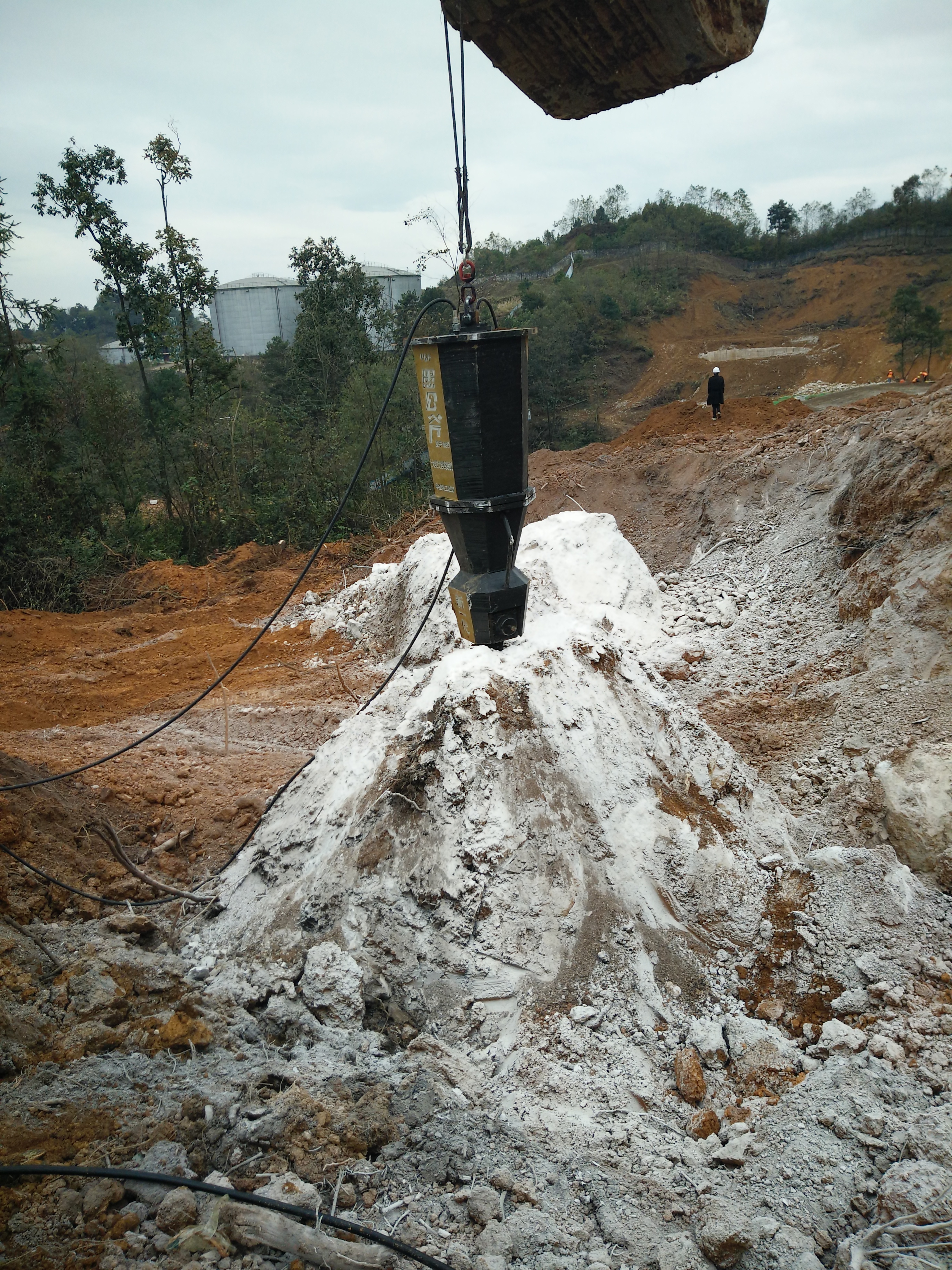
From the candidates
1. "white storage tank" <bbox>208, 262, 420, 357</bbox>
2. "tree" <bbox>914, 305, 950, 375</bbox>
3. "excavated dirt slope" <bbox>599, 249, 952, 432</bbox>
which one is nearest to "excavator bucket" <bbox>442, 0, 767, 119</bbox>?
"tree" <bbox>914, 305, 950, 375</bbox>

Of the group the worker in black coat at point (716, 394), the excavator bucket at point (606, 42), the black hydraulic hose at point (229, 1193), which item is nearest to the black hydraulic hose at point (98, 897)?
the black hydraulic hose at point (229, 1193)

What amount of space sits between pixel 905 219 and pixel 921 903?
37.7 meters

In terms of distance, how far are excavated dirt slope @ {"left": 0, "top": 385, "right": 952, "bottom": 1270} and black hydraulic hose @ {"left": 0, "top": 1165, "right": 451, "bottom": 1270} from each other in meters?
0.04

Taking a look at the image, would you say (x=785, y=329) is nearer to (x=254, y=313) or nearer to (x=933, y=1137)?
(x=254, y=313)

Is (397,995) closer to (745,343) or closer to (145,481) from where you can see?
(145,481)

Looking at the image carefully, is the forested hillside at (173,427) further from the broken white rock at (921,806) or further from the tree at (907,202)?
the tree at (907,202)

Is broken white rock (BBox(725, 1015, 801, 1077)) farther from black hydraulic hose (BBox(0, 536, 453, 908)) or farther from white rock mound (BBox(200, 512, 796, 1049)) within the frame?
black hydraulic hose (BBox(0, 536, 453, 908))

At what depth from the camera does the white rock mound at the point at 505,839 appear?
3.01 metres

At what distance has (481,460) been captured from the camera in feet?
11.8

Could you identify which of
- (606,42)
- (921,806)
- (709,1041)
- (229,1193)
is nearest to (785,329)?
(921,806)

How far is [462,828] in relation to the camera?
321cm

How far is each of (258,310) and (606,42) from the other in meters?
32.7

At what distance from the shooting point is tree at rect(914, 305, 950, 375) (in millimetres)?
20578

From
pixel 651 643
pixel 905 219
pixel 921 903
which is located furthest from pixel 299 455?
pixel 905 219
